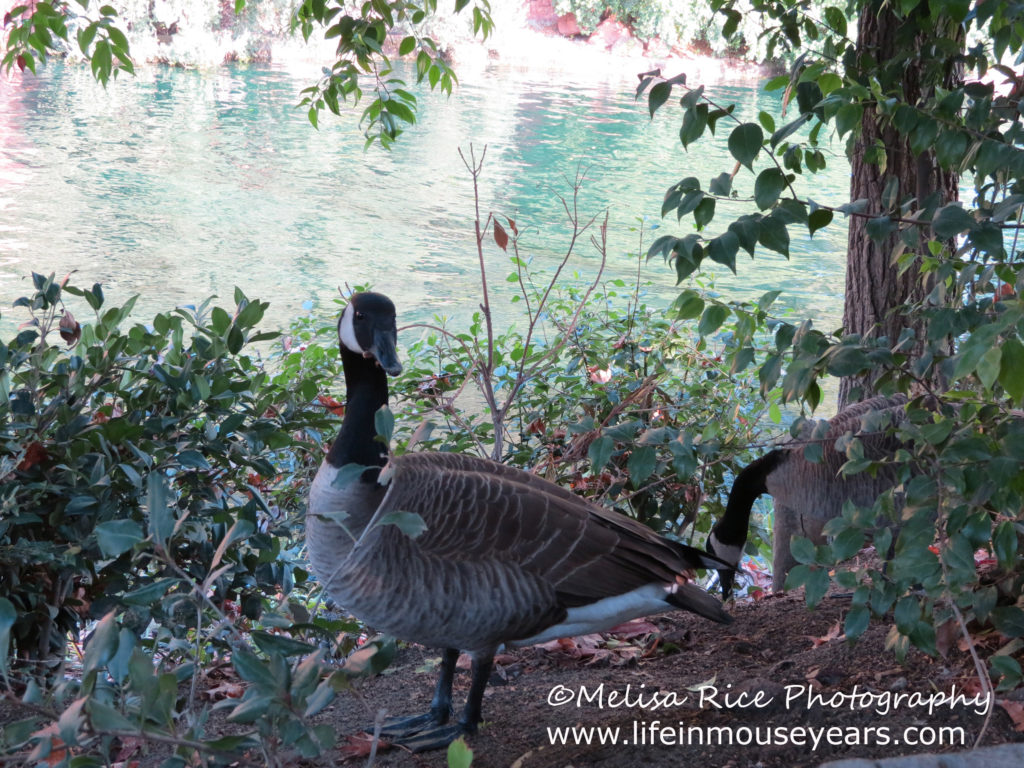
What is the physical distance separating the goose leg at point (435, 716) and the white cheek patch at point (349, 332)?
1.01 m

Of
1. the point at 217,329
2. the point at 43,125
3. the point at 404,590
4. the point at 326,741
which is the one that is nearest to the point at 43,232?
the point at 43,125

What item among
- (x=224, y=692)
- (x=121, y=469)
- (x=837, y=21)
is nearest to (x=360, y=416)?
(x=121, y=469)

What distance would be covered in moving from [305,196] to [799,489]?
12832 millimetres

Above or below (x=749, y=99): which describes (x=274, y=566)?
below

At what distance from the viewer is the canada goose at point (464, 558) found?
8.82 feet

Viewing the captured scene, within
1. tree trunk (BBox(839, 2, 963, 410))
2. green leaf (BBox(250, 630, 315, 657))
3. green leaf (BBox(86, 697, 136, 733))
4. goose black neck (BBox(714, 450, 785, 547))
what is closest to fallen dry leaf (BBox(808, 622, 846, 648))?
tree trunk (BBox(839, 2, 963, 410))

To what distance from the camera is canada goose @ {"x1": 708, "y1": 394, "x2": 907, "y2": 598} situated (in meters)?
4.41

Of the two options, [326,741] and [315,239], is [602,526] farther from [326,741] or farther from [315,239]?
Answer: [315,239]

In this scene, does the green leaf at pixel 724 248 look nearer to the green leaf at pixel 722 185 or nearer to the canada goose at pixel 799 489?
the green leaf at pixel 722 185

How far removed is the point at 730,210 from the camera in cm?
1719

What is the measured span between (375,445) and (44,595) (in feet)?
3.81

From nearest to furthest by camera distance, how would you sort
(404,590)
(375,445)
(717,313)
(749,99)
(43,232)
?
(717,313) → (404,590) → (375,445) → (43,232) → (749,99)

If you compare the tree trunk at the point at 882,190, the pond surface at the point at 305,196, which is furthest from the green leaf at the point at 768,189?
the pond surface at the point at 305,196

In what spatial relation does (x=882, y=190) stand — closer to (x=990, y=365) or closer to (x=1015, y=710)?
(x=1015, y=710)
